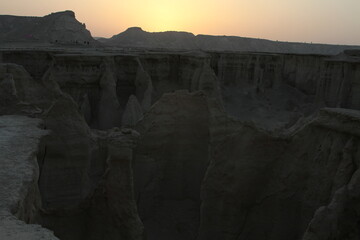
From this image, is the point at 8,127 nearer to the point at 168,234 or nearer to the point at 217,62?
the point at 168,234

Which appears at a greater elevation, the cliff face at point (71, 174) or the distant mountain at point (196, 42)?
the distant mountain at point (196, 42)

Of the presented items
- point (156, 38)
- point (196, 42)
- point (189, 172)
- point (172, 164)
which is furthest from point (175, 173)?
point (156, 38)

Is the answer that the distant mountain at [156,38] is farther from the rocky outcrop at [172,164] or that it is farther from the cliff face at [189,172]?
the cliff face at [189,172]

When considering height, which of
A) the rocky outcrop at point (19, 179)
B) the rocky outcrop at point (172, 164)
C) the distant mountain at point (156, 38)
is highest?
the distant mountain at point (156, 38)

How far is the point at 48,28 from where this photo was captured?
154 feet

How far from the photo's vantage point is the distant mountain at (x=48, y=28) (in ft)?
148

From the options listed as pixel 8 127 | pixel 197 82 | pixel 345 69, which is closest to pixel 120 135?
pixel 8 127

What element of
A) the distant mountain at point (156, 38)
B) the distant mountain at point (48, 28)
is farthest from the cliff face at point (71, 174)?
the distant mountain at point (156, 38)

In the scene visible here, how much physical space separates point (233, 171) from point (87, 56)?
10986 millimetres

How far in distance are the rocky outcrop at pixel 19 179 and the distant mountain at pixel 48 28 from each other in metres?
38.6

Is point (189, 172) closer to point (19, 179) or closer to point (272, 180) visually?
point (272, 180)

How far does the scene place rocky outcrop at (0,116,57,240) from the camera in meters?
4.39

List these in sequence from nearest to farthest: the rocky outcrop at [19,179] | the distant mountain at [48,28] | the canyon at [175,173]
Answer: the rocky outcrop at [19,179] < the canyon at [175,173] < the distant mountain at [48,28]

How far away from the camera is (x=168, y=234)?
33.1 ft
